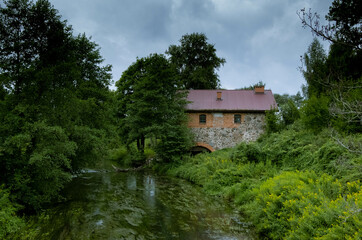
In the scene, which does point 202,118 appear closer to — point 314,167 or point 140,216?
point 314,167

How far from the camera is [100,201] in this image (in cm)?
1077

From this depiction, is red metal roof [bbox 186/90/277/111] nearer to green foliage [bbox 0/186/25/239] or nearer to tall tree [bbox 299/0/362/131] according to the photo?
tall tree [bbox 299/0/362/131]

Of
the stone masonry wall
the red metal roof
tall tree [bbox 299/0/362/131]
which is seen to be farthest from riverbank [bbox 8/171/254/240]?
the red metal roof

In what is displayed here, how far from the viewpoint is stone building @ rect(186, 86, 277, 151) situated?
23469 mm

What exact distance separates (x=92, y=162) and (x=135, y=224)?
6046 mm

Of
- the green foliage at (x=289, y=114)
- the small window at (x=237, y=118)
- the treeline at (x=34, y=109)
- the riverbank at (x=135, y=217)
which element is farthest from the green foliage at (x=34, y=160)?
the green foliage at (x=289, y=114)

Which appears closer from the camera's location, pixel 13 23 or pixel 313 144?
pixel 13 23

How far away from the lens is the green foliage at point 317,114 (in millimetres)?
12867

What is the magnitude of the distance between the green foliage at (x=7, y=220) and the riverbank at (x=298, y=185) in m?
7.31

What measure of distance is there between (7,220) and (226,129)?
19.4 metres

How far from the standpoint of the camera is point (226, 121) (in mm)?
23672

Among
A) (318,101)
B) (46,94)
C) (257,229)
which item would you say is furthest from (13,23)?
(318,101)

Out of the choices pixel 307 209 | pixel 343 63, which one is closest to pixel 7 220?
pixel 307 209

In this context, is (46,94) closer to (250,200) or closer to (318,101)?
(250,200)
